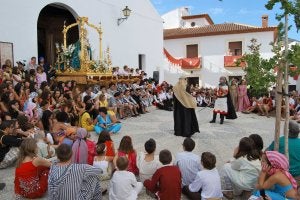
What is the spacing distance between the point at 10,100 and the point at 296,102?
1044 cm

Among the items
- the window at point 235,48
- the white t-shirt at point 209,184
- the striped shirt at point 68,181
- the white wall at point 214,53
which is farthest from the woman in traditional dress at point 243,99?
the window at point 235,48

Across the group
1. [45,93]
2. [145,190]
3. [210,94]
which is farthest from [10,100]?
[210,94]

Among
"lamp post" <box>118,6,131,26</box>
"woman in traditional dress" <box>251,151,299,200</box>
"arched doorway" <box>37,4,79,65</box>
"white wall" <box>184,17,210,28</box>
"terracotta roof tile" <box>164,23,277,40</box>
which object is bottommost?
"woman in traditional dress" <box>251,151,299,200</box>

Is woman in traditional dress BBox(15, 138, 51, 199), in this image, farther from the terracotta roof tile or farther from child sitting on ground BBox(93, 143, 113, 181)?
the terracotta roof tile

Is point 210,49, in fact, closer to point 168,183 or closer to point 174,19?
point 174,19

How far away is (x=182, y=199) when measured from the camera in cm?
494

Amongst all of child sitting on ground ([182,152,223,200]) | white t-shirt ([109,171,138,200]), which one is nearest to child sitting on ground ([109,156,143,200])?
white t-shirt ([109,171,138,200])

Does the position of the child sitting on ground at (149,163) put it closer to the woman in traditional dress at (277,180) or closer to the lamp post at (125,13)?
the woman in traditional dress at (277,180)

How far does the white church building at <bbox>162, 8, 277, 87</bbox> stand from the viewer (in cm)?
2831

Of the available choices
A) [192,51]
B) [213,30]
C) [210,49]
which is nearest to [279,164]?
[210,49]

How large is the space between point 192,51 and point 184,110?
71.8 ft

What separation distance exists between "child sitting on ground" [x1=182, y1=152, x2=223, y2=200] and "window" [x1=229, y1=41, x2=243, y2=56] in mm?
25351

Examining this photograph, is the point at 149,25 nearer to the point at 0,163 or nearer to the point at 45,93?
the point at 45,93

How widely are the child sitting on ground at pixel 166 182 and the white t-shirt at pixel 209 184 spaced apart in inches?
11.1
